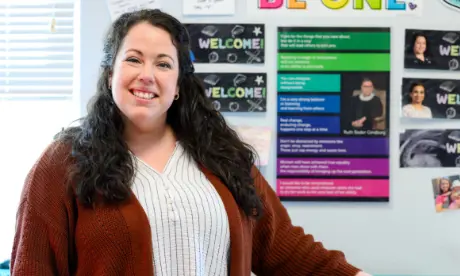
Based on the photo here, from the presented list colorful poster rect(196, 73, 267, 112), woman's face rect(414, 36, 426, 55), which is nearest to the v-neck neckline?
colorful poster rect(196, 73, 267, 112)

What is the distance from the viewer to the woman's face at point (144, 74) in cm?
110

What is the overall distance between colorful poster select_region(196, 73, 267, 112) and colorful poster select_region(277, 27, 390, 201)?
7cm

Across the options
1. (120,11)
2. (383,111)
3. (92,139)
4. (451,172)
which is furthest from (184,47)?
(451,172)

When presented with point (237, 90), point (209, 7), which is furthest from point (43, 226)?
point (209, 7)

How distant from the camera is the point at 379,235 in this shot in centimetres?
166

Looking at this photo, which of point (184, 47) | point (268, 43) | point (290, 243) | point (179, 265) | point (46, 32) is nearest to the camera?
point (179, 265)

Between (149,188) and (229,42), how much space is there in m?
0.73

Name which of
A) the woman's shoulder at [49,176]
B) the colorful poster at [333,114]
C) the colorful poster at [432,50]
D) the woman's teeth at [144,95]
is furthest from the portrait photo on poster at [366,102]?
the woman's shoulder at [49,176]

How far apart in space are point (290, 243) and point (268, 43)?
2.34 feet

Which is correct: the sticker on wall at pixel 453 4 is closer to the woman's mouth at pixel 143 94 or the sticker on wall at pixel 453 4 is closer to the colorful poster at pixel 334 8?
the colorful poster at pixel 334 8

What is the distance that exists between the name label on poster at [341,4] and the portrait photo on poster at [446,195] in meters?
0.64

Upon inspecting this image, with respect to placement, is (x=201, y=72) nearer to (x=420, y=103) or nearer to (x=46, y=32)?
(x=46, y=32)

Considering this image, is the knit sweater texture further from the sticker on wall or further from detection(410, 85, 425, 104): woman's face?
the sticker on wall

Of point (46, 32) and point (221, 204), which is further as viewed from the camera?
point (46, 32)
